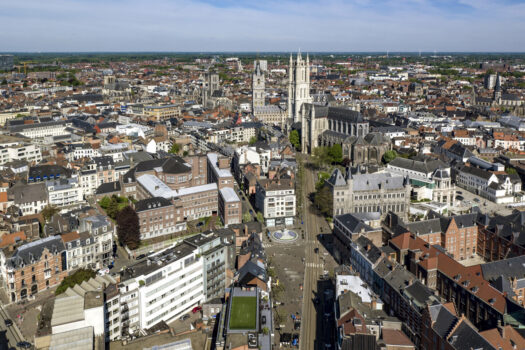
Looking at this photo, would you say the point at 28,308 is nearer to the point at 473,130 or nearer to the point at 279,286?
the point at 279,286

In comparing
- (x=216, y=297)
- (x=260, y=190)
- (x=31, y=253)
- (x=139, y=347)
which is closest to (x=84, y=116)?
(x=260, y=190)

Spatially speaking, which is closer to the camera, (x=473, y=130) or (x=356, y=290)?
(x=356, y=290)

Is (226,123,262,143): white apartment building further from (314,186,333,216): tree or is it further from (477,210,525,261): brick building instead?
(477,210,525,261): brick building

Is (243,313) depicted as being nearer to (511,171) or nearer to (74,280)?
(74,280)

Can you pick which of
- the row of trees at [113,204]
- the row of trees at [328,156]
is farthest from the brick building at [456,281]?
the row of trees at [328,156]

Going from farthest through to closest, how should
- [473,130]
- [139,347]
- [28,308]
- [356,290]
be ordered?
[473,130] → [28,308] → [356,290] → [139,347]

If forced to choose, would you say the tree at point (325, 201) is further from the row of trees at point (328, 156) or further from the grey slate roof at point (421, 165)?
the row of trees at point (328, 156)

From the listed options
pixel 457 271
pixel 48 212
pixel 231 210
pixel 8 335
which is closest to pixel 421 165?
pixel 231 210

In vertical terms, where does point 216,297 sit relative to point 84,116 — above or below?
below
